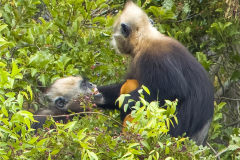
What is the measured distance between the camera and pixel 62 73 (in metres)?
2.90

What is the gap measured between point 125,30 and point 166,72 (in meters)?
0.73

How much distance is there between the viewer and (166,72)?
2988 mm

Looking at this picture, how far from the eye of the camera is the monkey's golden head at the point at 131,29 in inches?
133

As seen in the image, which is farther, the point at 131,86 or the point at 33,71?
the point at 131,86

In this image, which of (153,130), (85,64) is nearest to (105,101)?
(85,64)

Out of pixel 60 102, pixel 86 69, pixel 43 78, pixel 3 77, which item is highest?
pixel 3 77

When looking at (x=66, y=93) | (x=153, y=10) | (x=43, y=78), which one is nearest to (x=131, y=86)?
(x=66, y=93)

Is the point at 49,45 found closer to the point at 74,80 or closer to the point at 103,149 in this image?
the point at 74,80

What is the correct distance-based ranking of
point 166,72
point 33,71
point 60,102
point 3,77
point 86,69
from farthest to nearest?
point 60,102 < point 86,69 < point 166,72 < point 33,71 < point 3,77

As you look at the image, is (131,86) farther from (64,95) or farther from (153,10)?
(153,10)

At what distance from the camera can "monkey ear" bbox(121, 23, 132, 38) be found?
3383mm

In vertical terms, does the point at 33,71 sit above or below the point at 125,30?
below

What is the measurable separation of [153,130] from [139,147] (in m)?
0.12

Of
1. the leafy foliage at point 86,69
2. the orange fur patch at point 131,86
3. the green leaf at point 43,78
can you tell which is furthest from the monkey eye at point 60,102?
the green leaf at point 43,78
